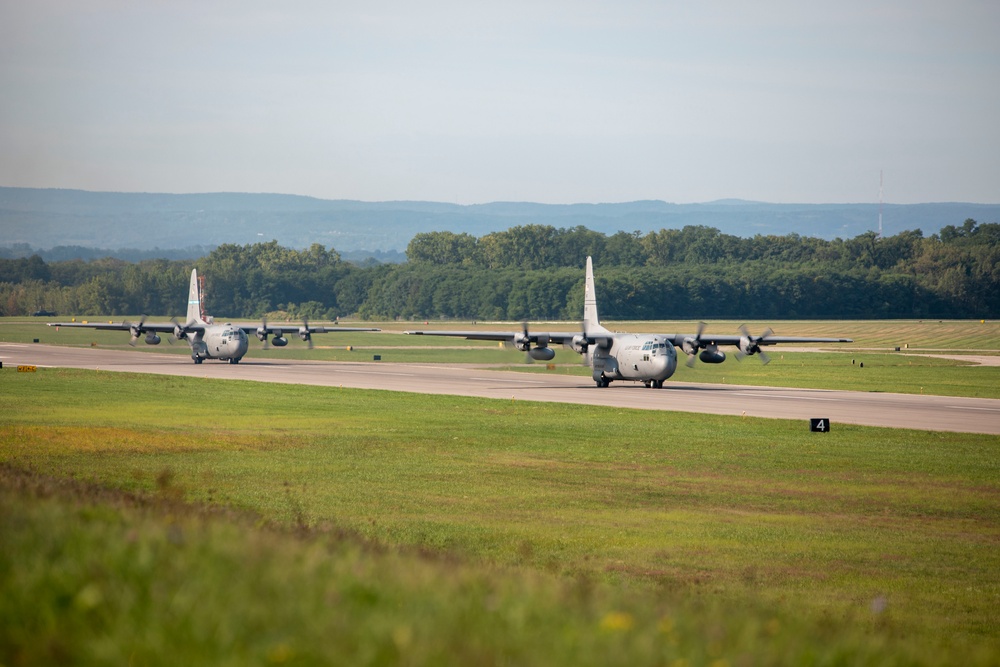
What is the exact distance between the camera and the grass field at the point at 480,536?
285 inches

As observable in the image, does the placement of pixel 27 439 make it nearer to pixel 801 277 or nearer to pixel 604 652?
pixel 604 652

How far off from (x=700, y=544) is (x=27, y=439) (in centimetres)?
1910

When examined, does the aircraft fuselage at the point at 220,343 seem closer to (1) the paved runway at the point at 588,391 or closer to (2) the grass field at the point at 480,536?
(1) the paved runway at the point at 588,391

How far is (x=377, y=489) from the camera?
22516 mm

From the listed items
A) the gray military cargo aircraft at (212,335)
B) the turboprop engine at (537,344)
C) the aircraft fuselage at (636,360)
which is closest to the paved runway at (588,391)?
Result: the aircraft fuselage at (636,360)

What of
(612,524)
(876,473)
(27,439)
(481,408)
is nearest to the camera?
(612,524)

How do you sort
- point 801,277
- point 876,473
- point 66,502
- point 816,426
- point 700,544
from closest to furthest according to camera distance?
point 66,502, point 700,544, point 876,473, point 816,426, point 801,277

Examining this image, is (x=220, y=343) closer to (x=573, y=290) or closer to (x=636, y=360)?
(x=636, y=360)

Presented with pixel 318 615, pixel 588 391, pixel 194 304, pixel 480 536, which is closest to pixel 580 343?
pixel 588 391

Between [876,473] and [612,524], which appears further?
[876,473]

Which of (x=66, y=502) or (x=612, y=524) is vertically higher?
(x=66, y=502)

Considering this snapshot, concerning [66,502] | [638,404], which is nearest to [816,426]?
[638,404]

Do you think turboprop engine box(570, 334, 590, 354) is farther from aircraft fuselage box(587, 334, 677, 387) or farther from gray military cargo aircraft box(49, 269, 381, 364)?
gray military cargo aircraft box(49, 269, 381, 364)

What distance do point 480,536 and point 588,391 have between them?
35485 mm
